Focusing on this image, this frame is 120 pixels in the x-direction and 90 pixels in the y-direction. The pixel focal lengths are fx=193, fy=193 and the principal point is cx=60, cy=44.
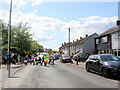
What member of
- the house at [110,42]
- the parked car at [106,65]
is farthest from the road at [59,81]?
the house at [110,42]

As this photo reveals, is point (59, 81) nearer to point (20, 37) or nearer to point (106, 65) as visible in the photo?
point (106, 65)

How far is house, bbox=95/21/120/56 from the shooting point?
113 ft

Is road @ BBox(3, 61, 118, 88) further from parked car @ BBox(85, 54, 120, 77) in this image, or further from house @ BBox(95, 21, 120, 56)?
house @ BBox(95, 21, 120, 56)

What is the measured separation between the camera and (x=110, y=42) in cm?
3738

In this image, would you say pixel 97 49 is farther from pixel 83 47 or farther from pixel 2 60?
pixel 2 60

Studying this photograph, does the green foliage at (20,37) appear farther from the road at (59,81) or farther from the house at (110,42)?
the road at (59,81)

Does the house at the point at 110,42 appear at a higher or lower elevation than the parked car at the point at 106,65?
higher

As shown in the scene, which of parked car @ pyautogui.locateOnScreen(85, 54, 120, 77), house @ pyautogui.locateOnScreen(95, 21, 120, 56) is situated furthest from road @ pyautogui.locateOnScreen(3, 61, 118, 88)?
house @ pyautogui.locateOnScreen(95, 21, 120, 56)

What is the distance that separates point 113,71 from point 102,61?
1.59 meters

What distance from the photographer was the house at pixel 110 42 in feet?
113

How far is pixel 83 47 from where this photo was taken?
2382 inches

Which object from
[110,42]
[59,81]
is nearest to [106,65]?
[59,81]

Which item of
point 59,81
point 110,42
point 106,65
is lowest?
point 59,81

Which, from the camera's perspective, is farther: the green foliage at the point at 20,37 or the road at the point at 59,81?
the green foliage at the point at 20,37
